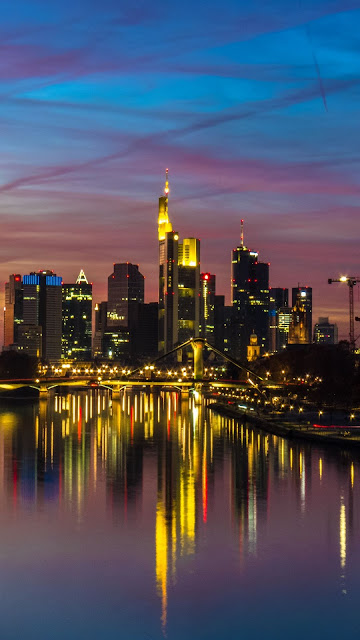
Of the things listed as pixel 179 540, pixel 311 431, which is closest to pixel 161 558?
pixel 179 540

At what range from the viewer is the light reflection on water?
29.5 meters

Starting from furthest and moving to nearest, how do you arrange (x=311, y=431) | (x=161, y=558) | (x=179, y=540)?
(x=311, y=431) → (x=179, y=540) → (x=161, y=558)

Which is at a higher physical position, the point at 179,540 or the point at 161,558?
the point at 179,540

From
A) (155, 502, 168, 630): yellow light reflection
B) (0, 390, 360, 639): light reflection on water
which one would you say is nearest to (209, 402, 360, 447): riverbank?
(0, 390, 360, 639): light reflection on water

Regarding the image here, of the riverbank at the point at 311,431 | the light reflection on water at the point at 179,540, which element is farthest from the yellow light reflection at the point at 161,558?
the riverbank at the point at 311,431

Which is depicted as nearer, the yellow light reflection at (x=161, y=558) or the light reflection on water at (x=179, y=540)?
the light reflection on water at (x=179, y=540)

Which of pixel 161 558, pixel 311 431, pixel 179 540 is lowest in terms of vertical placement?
pixel 161 558

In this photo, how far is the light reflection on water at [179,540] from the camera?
2945cm

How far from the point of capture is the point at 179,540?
3869cm

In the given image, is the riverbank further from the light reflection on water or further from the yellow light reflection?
the yellow light reflection

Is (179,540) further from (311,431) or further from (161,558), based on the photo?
(311,431)

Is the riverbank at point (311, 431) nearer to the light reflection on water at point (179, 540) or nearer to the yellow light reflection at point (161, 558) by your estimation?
the light reflection on water at point (179, 540)

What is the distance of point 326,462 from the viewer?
61.3m

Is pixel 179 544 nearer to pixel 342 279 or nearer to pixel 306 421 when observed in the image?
pixel 306 421
